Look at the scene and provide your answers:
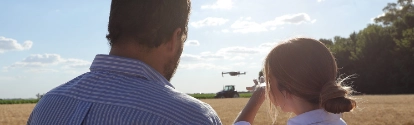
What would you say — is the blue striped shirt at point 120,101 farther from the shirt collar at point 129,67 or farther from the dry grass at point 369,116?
the dry grass at point 369,116

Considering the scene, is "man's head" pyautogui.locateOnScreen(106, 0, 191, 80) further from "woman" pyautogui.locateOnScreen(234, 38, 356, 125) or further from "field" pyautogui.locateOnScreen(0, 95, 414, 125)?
"field" pyautogui.locateOnScreen(0, 95, 414, 125)

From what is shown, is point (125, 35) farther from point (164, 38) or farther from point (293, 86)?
point (293, 86)

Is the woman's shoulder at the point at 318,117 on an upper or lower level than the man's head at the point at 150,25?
lower

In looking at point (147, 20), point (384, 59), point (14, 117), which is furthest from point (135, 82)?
point (384, 59)

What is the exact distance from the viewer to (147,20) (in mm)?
1473

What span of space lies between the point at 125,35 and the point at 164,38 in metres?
0.11

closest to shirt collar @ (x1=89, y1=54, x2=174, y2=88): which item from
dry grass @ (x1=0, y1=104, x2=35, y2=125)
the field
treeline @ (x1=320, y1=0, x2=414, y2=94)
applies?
the field

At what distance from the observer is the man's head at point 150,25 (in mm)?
1477

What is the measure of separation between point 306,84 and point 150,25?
34.6 inches

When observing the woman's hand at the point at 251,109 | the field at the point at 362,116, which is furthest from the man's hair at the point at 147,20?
the field at the point at 362,116

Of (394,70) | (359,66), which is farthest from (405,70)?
(359,66)

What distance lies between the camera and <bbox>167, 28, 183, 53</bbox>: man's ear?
5.03 feet

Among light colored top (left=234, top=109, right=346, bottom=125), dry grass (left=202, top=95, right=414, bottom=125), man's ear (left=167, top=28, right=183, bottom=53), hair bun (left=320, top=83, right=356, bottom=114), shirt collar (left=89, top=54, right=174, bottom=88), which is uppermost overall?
man's ear (left=167, top=28, right=183, bottom=53)

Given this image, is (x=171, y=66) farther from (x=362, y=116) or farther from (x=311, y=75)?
(x=362, y=116)
